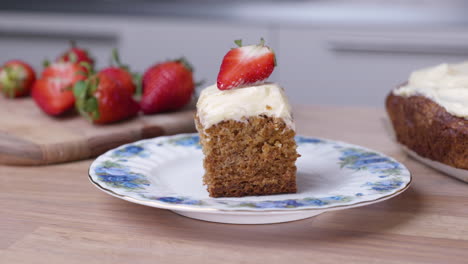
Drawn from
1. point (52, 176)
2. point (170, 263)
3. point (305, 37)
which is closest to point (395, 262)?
→ point (170, 263)

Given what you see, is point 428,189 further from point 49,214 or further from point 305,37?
point 305,37

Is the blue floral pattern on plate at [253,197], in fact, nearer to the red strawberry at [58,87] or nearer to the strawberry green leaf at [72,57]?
the red strawberry at [58,87]

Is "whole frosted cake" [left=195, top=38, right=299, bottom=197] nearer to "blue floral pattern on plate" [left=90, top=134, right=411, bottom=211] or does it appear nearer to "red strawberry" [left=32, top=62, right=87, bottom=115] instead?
"blue floral pattern on plate" [left=90, top=134, right=411, bottom=211]

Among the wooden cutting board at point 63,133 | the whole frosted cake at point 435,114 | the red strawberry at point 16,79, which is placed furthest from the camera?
the red strawberry at point 16,79

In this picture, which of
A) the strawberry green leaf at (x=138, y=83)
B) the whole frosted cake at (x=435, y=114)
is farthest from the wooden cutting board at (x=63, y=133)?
the whole frosted cake at (x=435, y=114)

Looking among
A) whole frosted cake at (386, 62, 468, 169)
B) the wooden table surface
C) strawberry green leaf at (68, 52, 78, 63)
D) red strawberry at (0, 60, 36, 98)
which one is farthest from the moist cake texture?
red strawberry at (0, 60, 36, 98)

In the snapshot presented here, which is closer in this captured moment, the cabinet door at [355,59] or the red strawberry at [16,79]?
the red strawberry at [16,79]
